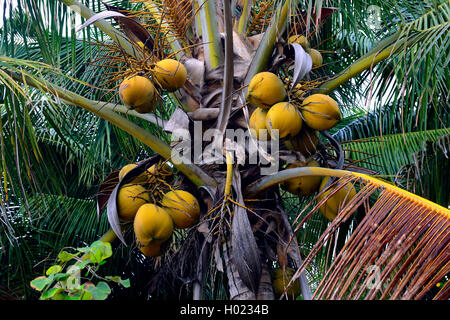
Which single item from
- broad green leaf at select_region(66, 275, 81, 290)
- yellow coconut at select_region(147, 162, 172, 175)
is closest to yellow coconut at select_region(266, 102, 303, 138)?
yellow coconut at select_region(147, 162, 172, 175)

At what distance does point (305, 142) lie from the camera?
204 cm

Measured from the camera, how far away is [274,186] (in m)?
2.17

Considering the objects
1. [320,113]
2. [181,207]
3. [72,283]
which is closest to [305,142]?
[320,113]

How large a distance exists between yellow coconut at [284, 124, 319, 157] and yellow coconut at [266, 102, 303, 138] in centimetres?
10

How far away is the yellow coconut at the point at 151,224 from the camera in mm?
1899

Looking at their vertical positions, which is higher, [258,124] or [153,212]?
[258,124]

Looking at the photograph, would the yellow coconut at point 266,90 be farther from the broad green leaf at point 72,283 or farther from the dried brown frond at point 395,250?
the broad green leaf at point 72,283

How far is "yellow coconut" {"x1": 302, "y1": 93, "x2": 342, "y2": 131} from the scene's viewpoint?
1.91 m

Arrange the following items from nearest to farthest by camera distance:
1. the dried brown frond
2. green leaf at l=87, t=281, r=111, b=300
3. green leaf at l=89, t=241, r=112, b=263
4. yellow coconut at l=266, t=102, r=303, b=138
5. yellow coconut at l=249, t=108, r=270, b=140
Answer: the dried brown frond, green leaf at l=87, t=281, r=111, b=300, green leaf at l=89, t=241, r=112, b=263, yellow coconut at l=266, t=102, r=303, b=138, yellow coconut at l=249, t=108, r=270, b=140

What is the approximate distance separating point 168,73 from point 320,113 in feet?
2.01

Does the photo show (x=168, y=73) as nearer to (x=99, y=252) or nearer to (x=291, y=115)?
(x=291, y=115)

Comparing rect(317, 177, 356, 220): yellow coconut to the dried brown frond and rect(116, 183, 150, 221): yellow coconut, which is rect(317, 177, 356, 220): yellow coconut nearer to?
the dried brown frond

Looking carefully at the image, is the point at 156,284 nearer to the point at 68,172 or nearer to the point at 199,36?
the point at 199,36

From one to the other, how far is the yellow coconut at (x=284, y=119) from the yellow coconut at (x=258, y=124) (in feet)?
0.19
